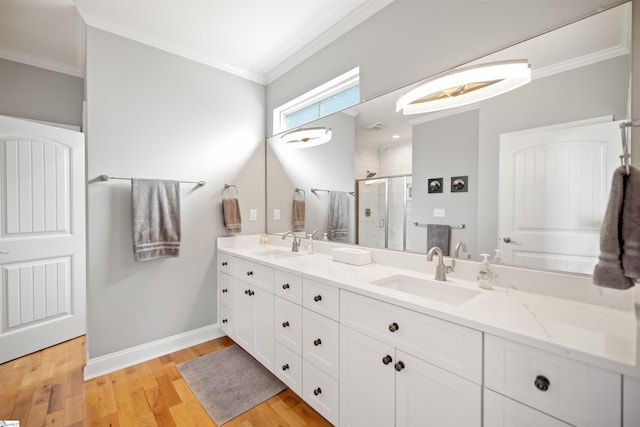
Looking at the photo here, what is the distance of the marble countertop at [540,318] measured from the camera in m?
0.74

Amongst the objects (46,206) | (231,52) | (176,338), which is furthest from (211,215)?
(231,52)

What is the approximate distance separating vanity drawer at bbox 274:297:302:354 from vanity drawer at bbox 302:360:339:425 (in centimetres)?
13

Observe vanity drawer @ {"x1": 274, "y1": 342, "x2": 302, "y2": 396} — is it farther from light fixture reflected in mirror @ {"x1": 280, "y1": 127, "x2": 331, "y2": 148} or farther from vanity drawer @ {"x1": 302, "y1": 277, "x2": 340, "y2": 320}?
light fixture reflected in mirror @ {"x1": 280, "y1": 127, "x2": 331, "y2": 148}

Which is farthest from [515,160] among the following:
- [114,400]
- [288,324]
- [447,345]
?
[114,400]

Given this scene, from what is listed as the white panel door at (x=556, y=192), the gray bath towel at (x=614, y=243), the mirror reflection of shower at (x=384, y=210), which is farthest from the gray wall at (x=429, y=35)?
the gray bath towel at (x=614, y=243)

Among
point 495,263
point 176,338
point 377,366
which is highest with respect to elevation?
point 495,263

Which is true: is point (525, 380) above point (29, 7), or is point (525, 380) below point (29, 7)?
below

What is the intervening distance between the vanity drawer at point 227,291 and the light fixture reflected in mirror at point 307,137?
4.36 ft

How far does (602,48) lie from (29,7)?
3.27 metres

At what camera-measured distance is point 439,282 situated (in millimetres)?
1373

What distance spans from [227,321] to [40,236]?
1.69 meters

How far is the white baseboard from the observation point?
201 centimetres

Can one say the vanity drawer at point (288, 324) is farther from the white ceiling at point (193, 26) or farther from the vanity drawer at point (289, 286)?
the white ceiling at point (193, 26)

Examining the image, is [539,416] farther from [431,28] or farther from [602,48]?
[431,28]
